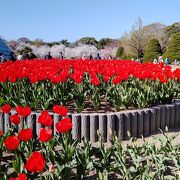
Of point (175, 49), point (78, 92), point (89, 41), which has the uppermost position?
point (89, 41)

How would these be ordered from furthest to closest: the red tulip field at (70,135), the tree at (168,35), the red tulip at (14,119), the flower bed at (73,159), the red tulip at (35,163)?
the tree at (168,35) < the red tulip at (14,119) < the red tulip field at (70,135) < the flower bed at (73,159) < the red tulip at (35,163)

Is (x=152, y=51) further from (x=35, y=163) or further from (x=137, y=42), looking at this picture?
(x=35, y=163)

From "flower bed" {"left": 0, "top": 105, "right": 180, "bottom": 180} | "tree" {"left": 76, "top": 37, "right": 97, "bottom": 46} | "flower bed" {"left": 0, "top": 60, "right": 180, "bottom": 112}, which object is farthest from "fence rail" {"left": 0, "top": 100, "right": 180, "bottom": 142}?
"tree" {"left": 76, "top": 37, "right": 97, "bottom": 46}

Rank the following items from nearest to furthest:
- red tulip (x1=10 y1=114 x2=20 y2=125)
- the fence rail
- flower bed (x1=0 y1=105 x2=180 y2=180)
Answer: flower bed (x1=0 y1=105 x2=180 y2=180)
red tulip (x1=10 y1=114 x2=20 y2=125)
the fence rail

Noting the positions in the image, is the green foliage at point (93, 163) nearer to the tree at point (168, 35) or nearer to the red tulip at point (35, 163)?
the red tulip at point (35, 163)

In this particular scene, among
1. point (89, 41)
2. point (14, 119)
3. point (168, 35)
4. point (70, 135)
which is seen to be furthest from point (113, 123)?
point (89, 41)

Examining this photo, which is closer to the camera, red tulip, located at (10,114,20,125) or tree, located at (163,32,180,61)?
red tulip, located at (10,114,20,125)

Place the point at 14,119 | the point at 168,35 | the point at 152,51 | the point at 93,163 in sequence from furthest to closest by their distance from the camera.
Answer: the point at 168,35 < the point at 152,51 < the point at 93,163 < the point at 14,119

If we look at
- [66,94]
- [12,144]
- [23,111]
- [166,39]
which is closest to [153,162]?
[23,111]

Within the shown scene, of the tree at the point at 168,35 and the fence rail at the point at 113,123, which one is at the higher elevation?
the tree at the point at 168,35

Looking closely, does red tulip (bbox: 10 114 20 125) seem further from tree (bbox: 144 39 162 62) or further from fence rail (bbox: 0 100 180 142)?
tree (bbox: 144 39 162 62)

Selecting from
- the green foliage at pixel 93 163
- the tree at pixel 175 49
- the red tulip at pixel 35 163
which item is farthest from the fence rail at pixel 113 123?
the tree at pixel 175 49

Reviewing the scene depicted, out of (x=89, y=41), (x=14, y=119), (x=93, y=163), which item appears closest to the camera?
(x=14, y=119)

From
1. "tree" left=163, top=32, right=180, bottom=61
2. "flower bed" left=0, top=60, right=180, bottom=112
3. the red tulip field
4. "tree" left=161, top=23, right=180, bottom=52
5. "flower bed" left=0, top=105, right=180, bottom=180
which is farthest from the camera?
"tree" left=161, top=23, right=180, bottom=52
